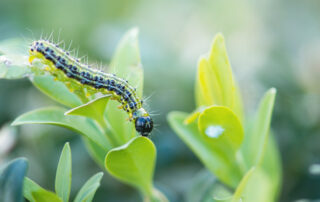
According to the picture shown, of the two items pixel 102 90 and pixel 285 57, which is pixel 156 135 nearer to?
pixel 102 90

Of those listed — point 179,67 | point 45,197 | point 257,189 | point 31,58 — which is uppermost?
point 179,67

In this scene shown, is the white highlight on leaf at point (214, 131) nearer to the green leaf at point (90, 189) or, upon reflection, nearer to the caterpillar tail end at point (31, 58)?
the green leaf at point (90, 189)

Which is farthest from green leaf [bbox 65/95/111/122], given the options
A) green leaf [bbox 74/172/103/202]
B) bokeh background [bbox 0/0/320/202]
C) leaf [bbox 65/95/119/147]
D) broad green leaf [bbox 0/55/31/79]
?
bokeh background [bbox 0/0/320/202]

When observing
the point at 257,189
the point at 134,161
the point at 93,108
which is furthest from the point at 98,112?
the point at 257,189

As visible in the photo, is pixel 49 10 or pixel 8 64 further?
pixel 49 10

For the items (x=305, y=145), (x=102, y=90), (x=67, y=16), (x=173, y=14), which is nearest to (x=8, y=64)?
(x=102, y=90)

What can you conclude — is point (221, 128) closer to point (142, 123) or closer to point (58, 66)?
point (142, 123)

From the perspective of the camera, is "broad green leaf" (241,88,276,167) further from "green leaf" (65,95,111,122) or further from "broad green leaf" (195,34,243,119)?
"green leaf" (65,95,111,122)
